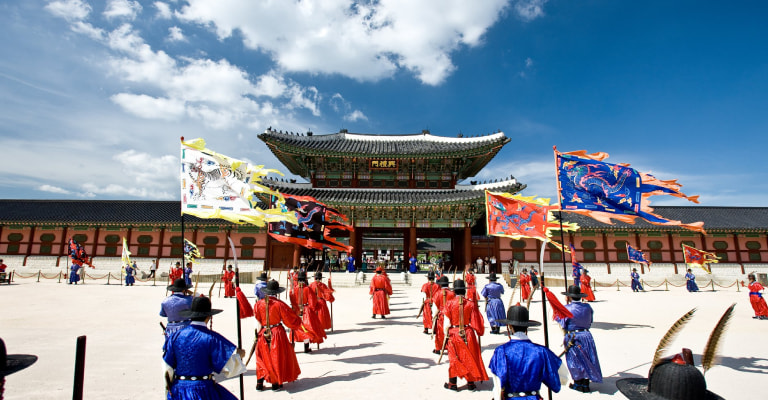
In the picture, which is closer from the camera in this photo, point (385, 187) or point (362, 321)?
point (362, 321)

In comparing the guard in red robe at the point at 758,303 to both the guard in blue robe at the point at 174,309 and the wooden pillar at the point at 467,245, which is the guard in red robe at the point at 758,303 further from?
the guard in blue robe at the point at 174,309

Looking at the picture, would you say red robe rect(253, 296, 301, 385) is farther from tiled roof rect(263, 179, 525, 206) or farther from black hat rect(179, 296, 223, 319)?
tiled roof rect(263, 179, 525, 206)

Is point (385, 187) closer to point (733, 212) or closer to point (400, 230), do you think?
point (400, 230)

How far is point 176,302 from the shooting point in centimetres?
500

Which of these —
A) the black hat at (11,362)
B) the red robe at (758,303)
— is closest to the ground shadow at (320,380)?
the black hat at (11,362)

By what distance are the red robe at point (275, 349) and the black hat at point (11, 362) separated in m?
3.16

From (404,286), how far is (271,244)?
32.3ft

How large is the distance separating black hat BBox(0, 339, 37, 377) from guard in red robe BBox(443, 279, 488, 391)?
15.3ft

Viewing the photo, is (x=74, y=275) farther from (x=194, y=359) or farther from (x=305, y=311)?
(x=194, y=359)

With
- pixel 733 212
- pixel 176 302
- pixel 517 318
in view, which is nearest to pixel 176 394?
pixel 176 302

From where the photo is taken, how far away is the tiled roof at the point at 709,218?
25094 millimetres

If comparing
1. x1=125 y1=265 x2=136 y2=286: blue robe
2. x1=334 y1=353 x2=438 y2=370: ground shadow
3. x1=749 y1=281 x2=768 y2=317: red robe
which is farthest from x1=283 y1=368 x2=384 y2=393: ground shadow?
x1=125 y1=265 x2=136 y2=286: blue robe

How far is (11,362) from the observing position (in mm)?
2391

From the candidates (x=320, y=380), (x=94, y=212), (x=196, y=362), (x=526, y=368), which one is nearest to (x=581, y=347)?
(x=526, y=368)
